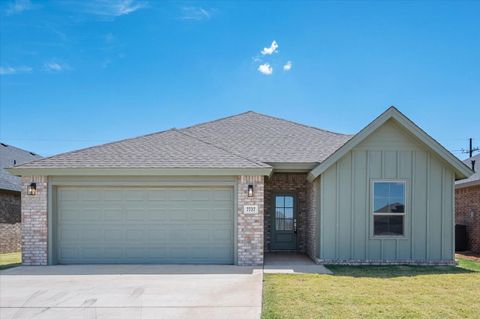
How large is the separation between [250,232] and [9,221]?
11.2 m

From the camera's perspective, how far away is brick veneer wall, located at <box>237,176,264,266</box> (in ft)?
30.7

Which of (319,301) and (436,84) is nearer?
(319,301)

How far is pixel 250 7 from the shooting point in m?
11.8

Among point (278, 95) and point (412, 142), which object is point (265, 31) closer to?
point (278, 95)

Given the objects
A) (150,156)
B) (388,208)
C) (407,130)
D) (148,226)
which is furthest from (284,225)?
(150,156)

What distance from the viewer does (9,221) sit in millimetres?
14820

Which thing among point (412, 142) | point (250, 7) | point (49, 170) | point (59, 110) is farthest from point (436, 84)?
point (59, 110)

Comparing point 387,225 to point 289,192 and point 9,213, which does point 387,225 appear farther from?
point 9,213

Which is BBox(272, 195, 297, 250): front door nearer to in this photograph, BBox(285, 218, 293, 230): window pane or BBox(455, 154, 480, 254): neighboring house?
BBox(285, 218, 293, 230): window pane

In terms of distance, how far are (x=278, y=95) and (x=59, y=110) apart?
42.4ft

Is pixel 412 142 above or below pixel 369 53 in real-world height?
below

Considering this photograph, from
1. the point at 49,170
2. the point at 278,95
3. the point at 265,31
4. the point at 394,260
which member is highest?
the point at 265,31

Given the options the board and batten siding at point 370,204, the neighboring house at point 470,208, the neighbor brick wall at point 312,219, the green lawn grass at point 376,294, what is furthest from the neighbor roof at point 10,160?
the neighboring house at point 470,208


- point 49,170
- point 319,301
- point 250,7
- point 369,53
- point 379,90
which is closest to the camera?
point 319,301
